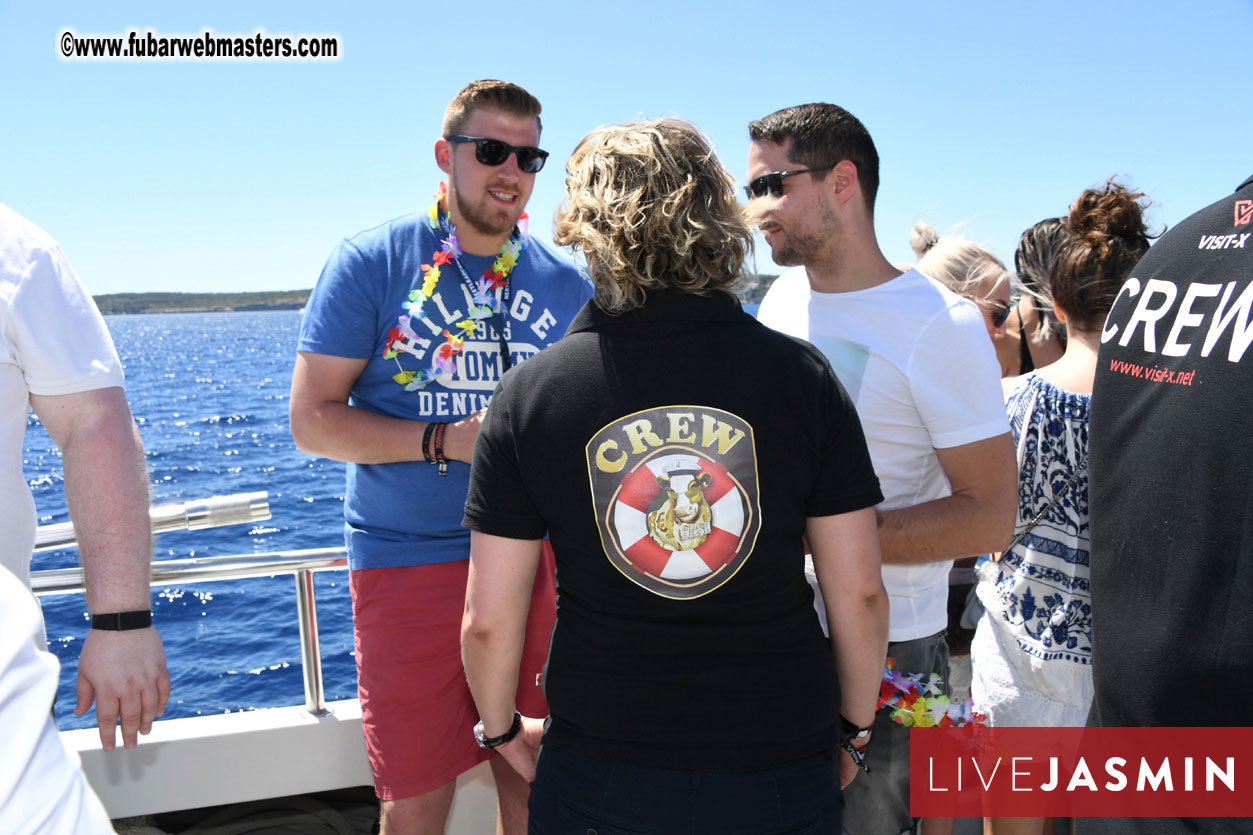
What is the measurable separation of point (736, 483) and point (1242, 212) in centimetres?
82

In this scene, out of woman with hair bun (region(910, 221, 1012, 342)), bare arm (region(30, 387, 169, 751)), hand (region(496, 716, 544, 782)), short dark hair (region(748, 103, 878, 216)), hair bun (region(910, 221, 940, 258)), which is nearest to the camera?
bare arm (region(30, 387, 169, 751))

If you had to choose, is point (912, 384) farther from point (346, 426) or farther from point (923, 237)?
point (923, 237)

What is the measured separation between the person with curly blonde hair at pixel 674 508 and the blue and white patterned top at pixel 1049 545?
0.98 metres

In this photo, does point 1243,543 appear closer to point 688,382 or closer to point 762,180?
point 688,382

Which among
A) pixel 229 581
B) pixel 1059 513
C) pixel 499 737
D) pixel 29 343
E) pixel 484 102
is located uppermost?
pixel 484 102

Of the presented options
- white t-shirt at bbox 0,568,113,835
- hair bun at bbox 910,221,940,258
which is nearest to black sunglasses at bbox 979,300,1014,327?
hair bun at bbox 910,221,940,258

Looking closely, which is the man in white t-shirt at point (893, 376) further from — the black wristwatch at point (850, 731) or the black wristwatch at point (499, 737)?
the black wristwatch at point (499, 737)

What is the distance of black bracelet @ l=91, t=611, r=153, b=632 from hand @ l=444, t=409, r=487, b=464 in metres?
0.79

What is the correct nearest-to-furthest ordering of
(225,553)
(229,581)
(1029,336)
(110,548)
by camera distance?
(110,548) < (1029,336) < (229,581) < (225,553)

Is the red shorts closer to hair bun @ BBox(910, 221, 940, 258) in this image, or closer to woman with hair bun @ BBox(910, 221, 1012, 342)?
woman with hair bun @ BBox(910, 221, 1012, 342)

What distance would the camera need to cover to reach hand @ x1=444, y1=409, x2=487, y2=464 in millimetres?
2219

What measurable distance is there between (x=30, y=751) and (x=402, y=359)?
68.6 inches

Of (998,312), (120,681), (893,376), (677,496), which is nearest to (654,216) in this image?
(677,496)

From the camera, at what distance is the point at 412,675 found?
229 cm
